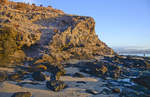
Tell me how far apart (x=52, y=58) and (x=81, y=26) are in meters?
9.86

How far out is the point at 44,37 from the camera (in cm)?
1809

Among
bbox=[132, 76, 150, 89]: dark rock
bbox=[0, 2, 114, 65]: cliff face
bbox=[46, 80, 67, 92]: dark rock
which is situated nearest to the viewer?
bbox=[46, 80, 67, 92]: dark rock

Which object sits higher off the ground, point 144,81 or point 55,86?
point 55,86

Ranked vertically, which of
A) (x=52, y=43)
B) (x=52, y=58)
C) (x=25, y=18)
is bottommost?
(x=52, y=58)

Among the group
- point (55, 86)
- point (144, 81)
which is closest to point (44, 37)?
point (55, 86)

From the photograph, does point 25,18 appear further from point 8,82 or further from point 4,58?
point 8,82

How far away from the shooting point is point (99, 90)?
8.00 meters

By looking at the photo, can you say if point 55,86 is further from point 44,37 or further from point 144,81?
point 44,37

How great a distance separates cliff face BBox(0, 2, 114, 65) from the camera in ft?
46.5

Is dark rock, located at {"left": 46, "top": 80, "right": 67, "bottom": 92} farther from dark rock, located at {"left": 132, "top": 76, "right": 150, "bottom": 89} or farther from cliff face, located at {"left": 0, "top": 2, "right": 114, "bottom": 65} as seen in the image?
cliff face, located at {"left": 0, "top": 2, "right": 114, "bottom": 65}

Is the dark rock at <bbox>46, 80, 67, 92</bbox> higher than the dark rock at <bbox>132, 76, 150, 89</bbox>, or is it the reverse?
the dark rock at <bbox>46, 80, 67, 92</bbox>

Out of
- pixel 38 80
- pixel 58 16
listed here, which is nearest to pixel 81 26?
pixel 58 16

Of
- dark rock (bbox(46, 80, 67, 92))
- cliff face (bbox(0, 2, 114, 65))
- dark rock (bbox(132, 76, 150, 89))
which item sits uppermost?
cliff face (bbox(0, 2, 114, 65))

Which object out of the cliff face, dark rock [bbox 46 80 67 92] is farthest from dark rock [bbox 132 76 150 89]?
the cliff face
